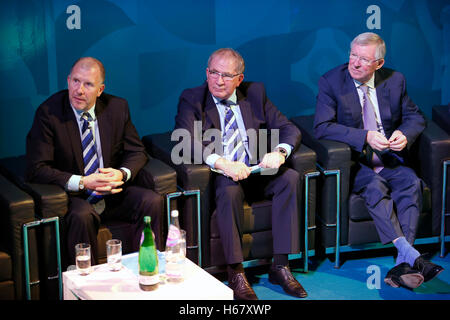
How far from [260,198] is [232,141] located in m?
0.41

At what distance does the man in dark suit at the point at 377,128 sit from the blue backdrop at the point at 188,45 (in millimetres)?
555

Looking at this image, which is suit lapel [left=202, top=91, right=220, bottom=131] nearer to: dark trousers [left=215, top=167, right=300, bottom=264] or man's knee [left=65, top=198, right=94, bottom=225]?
dark trousers [left=215, top=167, right=300, bottom=264]

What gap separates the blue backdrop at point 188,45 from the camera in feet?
16.7

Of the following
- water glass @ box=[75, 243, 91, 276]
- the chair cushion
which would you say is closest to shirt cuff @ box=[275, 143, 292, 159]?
the chair cushion

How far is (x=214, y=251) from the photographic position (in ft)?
16.1

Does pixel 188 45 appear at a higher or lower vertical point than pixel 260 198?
higher

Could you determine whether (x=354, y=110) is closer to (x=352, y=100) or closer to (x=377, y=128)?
(x=352, y=100)

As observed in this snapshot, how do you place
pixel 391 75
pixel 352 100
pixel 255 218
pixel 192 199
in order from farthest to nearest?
pixel 391 75 → pixel 352 100 → pixel 255 218 → pixel 192 199

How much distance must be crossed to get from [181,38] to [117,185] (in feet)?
4.33

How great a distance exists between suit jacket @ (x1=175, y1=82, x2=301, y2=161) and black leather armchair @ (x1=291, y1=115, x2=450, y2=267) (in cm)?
24

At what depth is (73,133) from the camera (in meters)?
4.70

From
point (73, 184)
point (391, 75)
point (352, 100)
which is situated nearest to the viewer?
point (73, 184)

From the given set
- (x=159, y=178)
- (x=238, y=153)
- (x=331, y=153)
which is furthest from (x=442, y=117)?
(x=159, y=178)

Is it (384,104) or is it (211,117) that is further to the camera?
(384,104)
